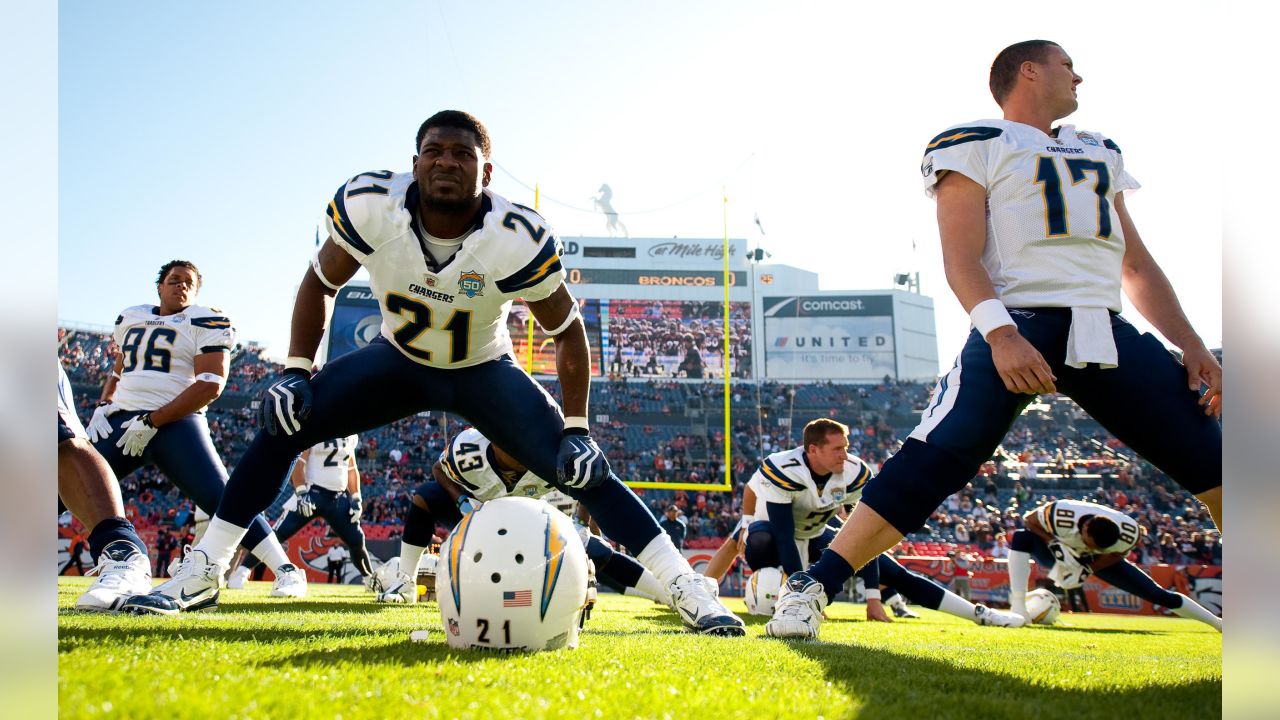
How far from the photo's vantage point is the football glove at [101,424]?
4832 mm

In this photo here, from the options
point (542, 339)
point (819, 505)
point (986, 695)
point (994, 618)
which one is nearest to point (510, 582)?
point (986, 695)

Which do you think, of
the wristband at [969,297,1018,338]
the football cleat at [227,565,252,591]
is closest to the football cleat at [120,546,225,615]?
the wristband at [969,297,1018,338]

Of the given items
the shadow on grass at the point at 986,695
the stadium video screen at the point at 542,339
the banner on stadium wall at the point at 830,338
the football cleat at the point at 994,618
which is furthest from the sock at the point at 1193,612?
the banner on stadium wall at the point at 830,338

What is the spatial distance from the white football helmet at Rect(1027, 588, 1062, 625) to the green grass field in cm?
462

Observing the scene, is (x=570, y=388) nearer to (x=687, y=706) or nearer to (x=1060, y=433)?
(x=687, y=706)

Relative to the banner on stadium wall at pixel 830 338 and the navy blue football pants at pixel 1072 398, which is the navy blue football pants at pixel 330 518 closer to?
the navy blue football pants at pixel 1072 398

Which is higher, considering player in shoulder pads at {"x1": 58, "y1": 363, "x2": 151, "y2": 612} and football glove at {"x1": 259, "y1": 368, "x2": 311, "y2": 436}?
football glove at {"x1": 259, "y1": 368, "x2": 311, "y2": 436}

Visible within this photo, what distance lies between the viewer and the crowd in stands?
19562 millimetres

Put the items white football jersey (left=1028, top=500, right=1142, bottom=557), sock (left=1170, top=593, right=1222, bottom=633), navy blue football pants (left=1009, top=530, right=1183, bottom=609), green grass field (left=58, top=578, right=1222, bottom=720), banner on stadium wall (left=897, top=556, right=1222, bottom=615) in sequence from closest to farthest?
green grass field (left=58, top=578, right=1222, bottom=720) → white football jersey (left=1028, top=500, right=1142, bottom=557) → navy blue football pants (left=1009, top=530, right=1183, bottom=609) → sock (left=1170, top=593, right=1222, bottom=633) → banner on stadium wall (left=897, top=556, right=1222, bottom=615)

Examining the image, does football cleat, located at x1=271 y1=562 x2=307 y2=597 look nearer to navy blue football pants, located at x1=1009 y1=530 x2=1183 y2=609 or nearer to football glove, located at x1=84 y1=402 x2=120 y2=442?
football glove, located at x1=84 y1=402 x2=120 y2=442
